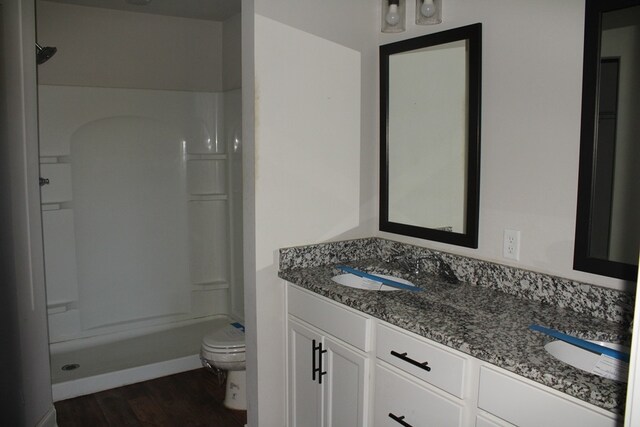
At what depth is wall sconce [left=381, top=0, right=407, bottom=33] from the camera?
2254mm

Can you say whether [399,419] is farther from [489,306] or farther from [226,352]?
[226,352]

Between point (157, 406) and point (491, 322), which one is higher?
point (491, 322)

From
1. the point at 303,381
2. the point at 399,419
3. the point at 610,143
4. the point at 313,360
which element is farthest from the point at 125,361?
the point at 610,143

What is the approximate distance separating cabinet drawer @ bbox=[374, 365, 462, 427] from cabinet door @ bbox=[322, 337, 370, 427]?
0.21 ft

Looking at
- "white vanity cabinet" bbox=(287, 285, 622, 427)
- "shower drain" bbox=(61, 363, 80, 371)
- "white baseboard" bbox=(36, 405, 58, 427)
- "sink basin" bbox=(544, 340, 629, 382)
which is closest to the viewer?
"white vanity cabinet" bbox=(287, 285, 622, 427)

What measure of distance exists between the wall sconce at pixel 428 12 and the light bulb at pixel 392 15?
9 centimetres

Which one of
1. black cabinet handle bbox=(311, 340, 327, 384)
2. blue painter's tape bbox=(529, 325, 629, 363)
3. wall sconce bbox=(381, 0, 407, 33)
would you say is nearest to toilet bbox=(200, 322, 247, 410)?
black cabinet handle bbox=(311, 340, 327, 384)

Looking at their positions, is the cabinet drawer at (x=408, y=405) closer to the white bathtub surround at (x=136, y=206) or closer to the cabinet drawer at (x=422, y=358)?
the cabinet drawer at (x=422, y=358)

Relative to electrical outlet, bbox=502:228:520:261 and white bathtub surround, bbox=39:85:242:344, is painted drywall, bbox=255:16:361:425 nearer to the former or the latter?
electrical outlet, bbox=502:228:520:261

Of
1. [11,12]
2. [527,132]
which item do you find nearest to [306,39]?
[527,132]

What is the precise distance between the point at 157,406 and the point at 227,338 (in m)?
0.53

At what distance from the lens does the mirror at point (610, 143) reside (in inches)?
64.0

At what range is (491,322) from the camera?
1.69m

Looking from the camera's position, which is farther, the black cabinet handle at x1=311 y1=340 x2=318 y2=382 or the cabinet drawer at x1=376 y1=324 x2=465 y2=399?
the black cabinet handle at x1=311 y1=340 x2=318 y2=382
